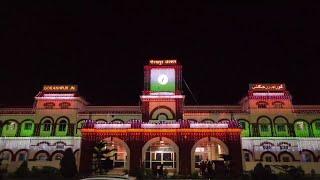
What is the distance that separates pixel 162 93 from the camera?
4156 centimetres

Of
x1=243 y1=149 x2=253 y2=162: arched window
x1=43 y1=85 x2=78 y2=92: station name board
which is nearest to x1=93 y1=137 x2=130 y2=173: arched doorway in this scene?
x1=43 y1=85 x2=78 y2=92: station name board

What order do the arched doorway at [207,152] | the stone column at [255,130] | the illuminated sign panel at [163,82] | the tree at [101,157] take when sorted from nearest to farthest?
the tree at [101,157] < the arched doorway at [207,152] < the illuminated sign panel at [163,82] < the stone column at [255,130]

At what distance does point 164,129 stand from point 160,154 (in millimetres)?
3281

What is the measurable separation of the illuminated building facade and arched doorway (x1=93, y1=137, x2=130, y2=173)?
130 mm

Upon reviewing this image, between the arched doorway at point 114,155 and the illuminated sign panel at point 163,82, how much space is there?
8453 millimetres

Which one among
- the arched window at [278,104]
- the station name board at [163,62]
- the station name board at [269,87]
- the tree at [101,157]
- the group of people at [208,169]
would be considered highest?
the station name board at [163,62]

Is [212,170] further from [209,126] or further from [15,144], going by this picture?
[15,144]

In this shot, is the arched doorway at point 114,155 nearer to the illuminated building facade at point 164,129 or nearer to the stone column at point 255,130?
the illuminated building facade at point 164,129

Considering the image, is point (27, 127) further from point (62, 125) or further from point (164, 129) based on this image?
point (164, 129)

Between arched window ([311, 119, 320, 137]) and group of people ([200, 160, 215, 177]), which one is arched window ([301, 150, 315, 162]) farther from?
group of people ([200, 160, 215, 177])

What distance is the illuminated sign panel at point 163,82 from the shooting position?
138 ft

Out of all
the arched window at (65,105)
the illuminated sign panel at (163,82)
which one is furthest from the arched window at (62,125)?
the illuminated sign panel at (163,82)

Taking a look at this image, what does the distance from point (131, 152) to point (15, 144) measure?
17.1m

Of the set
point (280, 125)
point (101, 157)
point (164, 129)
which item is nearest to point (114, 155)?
point (101, 157)
